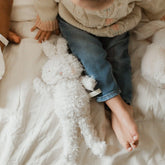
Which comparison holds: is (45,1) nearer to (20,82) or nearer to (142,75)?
(20,82)

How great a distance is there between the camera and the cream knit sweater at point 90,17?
0.76 meters

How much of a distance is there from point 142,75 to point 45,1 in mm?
472

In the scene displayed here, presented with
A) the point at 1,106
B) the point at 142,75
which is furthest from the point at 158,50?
the point at 1,106

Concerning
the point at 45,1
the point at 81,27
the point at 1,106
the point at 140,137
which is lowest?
the point at 140,137

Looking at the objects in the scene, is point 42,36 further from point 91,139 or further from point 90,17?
point 91,139

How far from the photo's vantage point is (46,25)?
83cm

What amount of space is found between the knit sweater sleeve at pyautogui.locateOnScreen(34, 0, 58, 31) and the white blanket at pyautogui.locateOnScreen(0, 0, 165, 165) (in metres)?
0.08

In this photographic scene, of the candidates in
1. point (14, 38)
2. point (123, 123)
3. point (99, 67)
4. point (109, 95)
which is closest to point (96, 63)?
point (99, 67)

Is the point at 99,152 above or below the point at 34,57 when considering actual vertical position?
below

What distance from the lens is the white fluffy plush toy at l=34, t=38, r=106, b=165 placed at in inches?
26.1

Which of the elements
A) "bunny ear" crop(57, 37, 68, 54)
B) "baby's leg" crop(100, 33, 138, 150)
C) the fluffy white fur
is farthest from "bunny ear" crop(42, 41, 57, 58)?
the fluffy white fur

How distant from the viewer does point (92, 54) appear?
75 centimetres

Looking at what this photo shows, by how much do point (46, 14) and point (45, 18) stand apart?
0.02 meters

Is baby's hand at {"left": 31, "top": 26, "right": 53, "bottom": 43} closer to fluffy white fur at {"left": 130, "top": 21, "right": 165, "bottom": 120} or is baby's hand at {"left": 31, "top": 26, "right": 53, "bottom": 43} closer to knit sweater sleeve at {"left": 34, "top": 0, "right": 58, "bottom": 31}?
knit sweater sleeve at {"left": 34, "top": 0, "right": 58, "bottom": 31}
